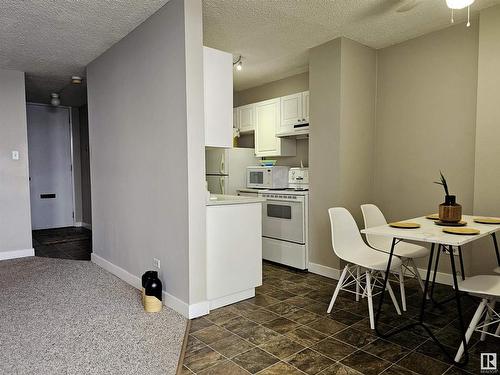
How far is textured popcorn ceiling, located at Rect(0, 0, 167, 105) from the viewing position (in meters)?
2.84

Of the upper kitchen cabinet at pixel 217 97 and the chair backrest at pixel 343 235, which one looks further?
the upper kitchen cabinet at pixel 217 97

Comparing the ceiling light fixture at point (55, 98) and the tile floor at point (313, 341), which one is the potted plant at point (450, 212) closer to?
the tile floor at point (313, 341)

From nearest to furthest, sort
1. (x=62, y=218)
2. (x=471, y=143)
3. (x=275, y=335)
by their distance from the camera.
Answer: (x=275, y=335) < (x=471, y=143) < (x=62, y=218)

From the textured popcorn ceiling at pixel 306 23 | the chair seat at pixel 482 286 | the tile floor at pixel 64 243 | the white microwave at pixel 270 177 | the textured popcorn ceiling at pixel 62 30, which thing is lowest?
the tile floor at pixel 64 243

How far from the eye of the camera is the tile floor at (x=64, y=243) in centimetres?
488

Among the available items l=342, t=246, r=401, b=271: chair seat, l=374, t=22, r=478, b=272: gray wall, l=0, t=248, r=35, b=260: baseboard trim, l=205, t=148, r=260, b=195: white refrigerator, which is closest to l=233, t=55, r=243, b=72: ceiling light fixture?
l=205, t=148, r=260, b=195: white refrigerator

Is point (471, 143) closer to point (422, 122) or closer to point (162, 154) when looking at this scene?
point (422, 122)

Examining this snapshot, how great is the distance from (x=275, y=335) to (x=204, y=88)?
1998 millimetres

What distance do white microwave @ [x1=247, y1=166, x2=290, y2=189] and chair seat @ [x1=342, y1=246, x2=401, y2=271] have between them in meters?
1.84

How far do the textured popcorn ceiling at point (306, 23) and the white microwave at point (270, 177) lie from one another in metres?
1.41

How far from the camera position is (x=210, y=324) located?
259 centimetres

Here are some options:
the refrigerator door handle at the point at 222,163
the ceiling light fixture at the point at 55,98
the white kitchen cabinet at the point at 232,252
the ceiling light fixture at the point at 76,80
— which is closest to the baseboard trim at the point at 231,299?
the white kitchen cabinet at the point at 232,252

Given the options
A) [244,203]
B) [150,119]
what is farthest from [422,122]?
[150,119]

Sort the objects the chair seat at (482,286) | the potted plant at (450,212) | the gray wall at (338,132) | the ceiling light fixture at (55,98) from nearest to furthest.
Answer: the chair seat at (482,286), the potted plant at (450,212), the gray wall at (338,132), the ceiling light fixture at (55,98)
